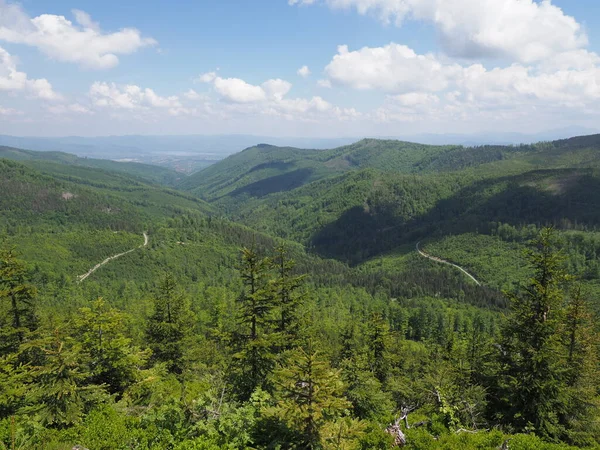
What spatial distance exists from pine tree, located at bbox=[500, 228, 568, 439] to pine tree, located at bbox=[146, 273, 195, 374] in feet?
97.7

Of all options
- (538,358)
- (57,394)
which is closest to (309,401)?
(57,394)

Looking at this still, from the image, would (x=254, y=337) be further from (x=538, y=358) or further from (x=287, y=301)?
(x=538, y=358)

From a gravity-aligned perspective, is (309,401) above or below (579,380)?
above

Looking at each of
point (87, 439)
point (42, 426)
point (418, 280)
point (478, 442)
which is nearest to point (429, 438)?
point (478, 442)

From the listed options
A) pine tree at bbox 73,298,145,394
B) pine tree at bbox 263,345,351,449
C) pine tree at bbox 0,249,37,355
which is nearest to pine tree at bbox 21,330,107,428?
pine tree at bbox 73,298,145,394

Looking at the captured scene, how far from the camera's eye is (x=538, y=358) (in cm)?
2031

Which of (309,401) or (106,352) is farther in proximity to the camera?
(106,352)

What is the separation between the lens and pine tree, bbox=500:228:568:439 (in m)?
20.5

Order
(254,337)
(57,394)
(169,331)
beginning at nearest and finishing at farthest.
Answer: (57,394)
(254,337)
(169,331)

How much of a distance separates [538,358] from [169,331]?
32602mm

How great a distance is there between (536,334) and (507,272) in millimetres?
177155

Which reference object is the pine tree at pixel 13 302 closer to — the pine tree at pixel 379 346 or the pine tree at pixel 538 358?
the pine tree at pixel 379 346

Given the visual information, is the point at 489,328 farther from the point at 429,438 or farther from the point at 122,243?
the point at 122,243

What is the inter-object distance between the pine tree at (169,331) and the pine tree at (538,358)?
29.8m
